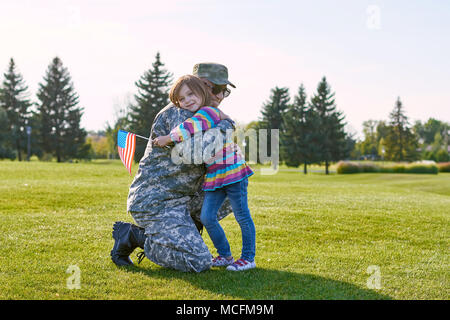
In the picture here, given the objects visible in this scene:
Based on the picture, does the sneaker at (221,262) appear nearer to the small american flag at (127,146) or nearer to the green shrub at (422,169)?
the small american flag at (127,146)

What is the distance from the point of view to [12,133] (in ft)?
158

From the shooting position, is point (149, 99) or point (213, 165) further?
point (149, 99)

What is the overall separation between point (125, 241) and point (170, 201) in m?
0.60

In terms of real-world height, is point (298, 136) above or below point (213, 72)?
above

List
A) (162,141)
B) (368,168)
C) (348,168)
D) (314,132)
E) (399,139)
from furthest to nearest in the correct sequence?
(399,139) → (314,132) → (348,168) → (368,168) → (162,141)

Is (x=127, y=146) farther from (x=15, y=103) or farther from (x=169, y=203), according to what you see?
(x=15, y=103)

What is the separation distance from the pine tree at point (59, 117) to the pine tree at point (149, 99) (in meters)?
7.75

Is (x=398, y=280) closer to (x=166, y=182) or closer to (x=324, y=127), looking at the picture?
(x=166, y=182)

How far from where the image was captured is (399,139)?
64.9 meters

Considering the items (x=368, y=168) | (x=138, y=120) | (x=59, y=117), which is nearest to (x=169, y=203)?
(x=368, y=168)

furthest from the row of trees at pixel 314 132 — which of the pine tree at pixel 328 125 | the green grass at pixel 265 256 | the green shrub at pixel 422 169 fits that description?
the green grass at pixel 265 256

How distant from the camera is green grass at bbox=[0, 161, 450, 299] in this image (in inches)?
144
